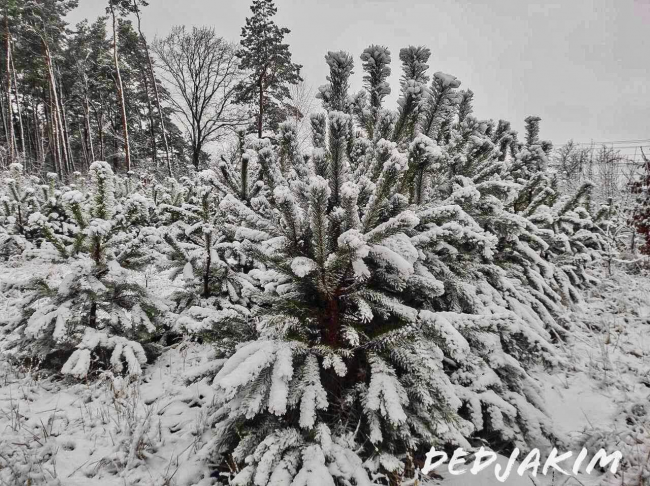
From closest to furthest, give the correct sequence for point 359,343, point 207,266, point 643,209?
point 359,343, point 207,266, point 643,209

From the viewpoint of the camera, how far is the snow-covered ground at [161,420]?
1.71 meters

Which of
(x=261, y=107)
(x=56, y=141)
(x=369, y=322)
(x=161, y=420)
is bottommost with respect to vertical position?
(x=161, y=420)

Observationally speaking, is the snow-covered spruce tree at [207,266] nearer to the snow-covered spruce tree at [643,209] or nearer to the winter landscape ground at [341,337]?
the winter landscape ground at [341,337]

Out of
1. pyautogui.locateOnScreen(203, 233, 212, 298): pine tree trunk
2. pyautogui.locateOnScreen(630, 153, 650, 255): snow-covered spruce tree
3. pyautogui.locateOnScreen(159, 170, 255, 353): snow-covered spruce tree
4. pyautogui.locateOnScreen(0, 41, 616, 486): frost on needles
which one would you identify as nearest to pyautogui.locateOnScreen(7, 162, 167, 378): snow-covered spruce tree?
pyautogui.locateOnScreen(0, 41, 616, 486): frost on needles

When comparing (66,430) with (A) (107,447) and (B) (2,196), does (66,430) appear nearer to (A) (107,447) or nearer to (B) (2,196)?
(A) (107,447)

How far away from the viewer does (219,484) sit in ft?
5.19

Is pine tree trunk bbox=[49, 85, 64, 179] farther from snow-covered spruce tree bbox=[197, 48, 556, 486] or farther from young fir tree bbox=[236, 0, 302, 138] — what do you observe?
snow-covered spruce tree bbox=[197, 48, 556, 486]

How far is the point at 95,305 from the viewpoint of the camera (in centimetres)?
275

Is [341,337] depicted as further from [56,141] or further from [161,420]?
[56,141]

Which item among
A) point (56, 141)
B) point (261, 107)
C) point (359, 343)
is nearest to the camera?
point (359, 343)

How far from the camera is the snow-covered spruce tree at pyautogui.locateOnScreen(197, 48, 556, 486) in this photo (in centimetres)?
136

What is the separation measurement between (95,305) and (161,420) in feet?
3.78

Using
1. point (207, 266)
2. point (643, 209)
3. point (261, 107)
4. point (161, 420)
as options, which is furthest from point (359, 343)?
point (261, 107)

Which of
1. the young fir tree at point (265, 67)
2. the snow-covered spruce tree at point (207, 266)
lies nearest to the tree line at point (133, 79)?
the young fir tree at point (265, 67)
